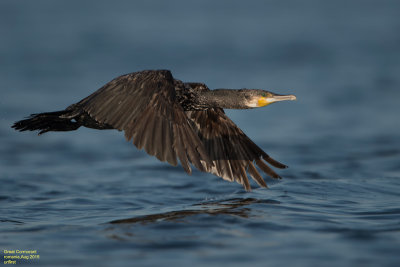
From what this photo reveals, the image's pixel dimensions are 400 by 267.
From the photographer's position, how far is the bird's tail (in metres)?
7.85

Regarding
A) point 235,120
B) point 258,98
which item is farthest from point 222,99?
point 235,120

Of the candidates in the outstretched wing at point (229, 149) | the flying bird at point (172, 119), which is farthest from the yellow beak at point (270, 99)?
the outstretched wing at point (229, 149)

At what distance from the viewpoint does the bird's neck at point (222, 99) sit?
25.9ft

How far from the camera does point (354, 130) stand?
1245cm

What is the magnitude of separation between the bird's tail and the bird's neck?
1723mm

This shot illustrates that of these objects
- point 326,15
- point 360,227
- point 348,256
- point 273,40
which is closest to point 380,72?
point 273,40

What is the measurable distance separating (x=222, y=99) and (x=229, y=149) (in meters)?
0.91

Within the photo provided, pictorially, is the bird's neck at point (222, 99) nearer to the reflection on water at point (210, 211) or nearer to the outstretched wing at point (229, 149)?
the outstretched wing at point (229, 149)

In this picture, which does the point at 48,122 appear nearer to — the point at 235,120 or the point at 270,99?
the point at 270,99

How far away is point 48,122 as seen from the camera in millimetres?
8062

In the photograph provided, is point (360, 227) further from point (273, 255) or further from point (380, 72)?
point (380, 72)

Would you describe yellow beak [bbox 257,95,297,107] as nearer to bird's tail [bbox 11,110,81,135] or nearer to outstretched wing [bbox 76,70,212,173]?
outstretched wing [bbox 76,70,212,173]

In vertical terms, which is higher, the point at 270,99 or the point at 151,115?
the point at 270,99

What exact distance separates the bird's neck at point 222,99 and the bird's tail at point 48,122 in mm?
1723
